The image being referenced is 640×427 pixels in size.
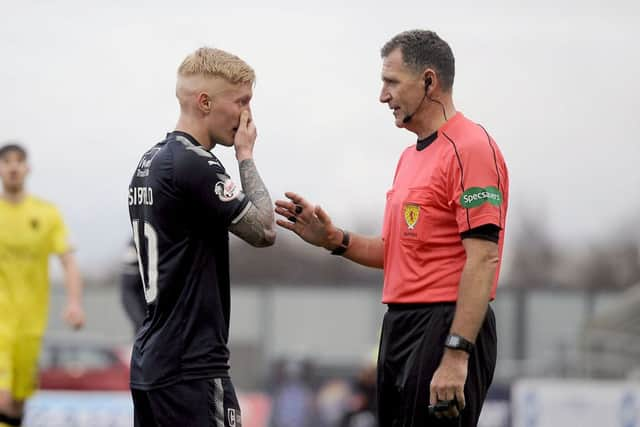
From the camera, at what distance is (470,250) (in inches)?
214

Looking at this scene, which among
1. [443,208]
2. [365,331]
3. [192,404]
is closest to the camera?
[192,404]

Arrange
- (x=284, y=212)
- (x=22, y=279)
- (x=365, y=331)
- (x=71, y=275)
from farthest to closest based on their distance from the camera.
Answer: (x=365, y=331) → (x=71, y=275) → (x=22, y=279) → (x=284, y=212)

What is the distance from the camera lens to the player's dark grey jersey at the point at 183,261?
17.2ft

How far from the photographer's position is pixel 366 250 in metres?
6.29

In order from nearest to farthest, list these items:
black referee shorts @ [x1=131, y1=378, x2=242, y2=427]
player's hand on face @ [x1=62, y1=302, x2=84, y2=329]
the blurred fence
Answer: black referee shorts @ [x1=131, y1=378, x2=242, y2=427], player's hand on face @ [x1=62, y1=302, x2=84, y2=329], the blurred fence

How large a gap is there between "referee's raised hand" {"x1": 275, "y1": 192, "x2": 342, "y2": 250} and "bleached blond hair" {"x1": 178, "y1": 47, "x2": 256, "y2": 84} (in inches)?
30.8

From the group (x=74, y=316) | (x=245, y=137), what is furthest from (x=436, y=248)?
(x=74, y=316)

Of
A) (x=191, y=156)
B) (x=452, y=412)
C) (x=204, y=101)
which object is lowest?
(x=452, y=412)

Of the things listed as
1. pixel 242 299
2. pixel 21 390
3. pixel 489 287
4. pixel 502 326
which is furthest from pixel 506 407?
pixel 242 299

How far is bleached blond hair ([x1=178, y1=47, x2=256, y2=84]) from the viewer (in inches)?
215

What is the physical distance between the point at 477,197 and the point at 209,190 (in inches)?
45.0

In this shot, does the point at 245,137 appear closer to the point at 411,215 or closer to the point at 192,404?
the point at 411,215

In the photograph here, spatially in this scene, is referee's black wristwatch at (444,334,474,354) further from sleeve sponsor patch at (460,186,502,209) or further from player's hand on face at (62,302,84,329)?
player's hand on face at (62,302,84,329)

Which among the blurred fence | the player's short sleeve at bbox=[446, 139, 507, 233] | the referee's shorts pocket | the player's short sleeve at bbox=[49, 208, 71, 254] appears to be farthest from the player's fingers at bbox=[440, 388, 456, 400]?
the blurred fence
